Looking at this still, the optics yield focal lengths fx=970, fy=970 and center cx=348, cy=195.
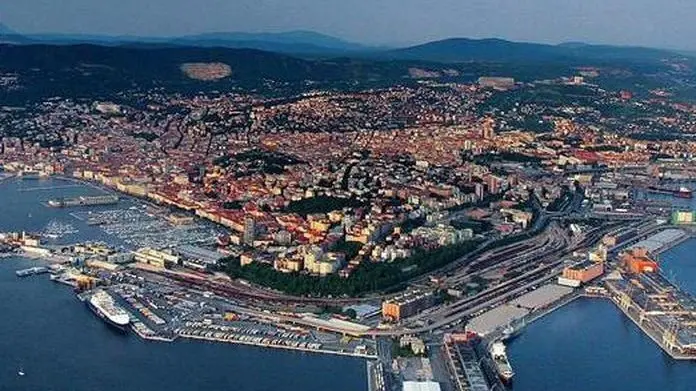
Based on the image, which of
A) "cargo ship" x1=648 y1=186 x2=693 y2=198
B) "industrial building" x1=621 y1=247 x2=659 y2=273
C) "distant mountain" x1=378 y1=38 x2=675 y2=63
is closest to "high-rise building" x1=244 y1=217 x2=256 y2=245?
"industrial building" x1=621 y1=247 x2=659 y2=273

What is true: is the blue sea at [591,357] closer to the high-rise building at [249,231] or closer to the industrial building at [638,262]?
the industrial building at [638,262]

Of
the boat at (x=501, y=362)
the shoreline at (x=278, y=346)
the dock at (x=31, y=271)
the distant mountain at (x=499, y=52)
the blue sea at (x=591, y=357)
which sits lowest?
the distant mountain at (x=499, y=52)

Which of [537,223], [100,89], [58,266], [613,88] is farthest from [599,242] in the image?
[613,88]

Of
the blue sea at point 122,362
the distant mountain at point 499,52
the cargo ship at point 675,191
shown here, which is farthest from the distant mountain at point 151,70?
the distant mountain at point 499,52

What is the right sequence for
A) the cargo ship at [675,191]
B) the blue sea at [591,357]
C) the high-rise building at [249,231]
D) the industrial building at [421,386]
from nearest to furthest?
the industrial building at [421,386]
the blue sea at [591,357]
the high-rise building at [249,231]
the cargo ship at [675,191]

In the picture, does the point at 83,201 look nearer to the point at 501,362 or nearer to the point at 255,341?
the point at 255,341

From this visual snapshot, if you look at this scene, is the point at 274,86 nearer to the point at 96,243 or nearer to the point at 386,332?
the point at 96,243
